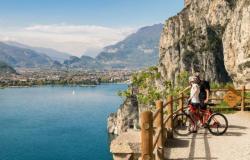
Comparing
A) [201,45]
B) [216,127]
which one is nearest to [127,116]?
[201,45]

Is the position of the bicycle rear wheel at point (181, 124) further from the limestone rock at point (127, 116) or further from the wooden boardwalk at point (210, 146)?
the limestone rock at point (127, 116)

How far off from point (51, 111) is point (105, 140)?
66.1m

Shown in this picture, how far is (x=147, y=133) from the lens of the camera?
10914 mm

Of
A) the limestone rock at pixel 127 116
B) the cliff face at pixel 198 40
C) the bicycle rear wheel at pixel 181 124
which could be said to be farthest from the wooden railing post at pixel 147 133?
the limestone rock at pixel 127 116

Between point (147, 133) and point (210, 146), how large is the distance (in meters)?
7.08

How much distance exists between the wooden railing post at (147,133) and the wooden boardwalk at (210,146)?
4.26m

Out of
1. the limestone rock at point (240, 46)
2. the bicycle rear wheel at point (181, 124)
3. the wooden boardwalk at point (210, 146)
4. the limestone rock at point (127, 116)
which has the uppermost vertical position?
the limestone rock at point (240, 46)

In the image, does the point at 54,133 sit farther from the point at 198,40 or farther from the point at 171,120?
the point at 171,120

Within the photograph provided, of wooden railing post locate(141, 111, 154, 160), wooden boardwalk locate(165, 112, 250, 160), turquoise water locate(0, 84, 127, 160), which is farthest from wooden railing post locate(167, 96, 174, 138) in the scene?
turquoise water locate(0, 84, 127, 160)

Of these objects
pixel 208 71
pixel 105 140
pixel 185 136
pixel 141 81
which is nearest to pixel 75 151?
pixel 105 140

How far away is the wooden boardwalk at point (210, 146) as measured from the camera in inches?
607

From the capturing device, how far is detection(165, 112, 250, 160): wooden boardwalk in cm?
1542

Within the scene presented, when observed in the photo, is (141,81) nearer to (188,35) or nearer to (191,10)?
(188,35)

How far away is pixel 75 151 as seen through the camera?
95438mm
